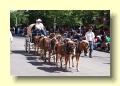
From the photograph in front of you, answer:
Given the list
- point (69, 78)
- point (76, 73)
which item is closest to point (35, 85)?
point (69, 78)

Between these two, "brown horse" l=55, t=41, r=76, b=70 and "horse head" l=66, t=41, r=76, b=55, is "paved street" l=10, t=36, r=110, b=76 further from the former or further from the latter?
"horse head" l=66, t=41, r=76, b=55

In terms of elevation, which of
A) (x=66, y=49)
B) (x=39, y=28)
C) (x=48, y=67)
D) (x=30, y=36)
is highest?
(x=39, y=28)

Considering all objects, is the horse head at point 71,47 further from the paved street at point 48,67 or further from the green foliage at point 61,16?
the green foliage at point 61,16

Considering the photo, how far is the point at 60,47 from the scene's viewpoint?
1493 centimetres

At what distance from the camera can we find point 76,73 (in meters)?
14.3

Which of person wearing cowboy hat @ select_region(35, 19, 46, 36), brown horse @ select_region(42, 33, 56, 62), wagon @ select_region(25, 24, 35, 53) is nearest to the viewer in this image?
brown horse @ select_region(42, 33, 56, 62)

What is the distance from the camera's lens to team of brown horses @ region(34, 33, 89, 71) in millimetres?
14138

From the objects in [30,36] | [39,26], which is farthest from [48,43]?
[30,36]

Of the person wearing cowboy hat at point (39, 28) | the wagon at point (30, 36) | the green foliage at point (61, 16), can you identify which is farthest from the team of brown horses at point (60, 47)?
the green foliage at point (61, 16)

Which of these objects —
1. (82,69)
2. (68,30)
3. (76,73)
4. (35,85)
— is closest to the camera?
(35,85)

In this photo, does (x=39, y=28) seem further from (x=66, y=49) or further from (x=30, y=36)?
(x=66, y=49)

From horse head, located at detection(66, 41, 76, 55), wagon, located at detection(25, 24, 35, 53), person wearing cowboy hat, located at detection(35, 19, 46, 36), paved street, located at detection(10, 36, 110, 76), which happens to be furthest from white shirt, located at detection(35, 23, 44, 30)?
horse head, located at detection(66, 41, 76, 55)
